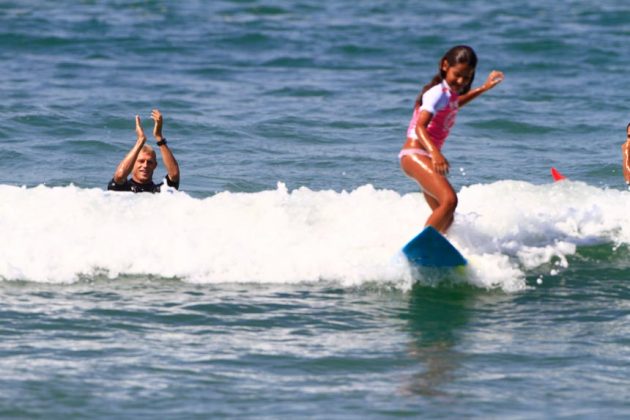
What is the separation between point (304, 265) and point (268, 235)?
545 millimetres

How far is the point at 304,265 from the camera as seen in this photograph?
956cm

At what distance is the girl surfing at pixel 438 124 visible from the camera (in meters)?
8.59

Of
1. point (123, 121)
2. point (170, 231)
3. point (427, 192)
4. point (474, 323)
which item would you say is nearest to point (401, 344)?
point (474, 323)

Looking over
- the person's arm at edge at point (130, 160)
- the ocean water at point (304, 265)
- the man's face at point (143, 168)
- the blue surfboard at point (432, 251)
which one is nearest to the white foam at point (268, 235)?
the ocean water at point (304, 265)

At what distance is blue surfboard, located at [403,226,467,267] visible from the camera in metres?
8.81

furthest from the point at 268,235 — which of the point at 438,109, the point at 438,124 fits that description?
the point at 438,109

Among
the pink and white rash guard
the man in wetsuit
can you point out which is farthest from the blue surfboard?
the man in wetsuit

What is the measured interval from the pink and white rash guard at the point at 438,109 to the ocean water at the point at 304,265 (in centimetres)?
98

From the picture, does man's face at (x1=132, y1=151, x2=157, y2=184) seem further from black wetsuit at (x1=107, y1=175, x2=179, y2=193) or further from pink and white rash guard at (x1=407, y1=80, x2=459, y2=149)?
pink and white rash guard at (x1=407, y1=80, x2=459, y2=149)

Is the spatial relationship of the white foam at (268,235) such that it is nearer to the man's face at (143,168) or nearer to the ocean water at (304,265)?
the ocean water at (304,265)

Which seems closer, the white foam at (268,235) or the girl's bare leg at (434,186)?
the girl's bare leg at (434,186)

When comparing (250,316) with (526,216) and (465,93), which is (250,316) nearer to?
(465,93)

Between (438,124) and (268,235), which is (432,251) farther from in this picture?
(268,235)

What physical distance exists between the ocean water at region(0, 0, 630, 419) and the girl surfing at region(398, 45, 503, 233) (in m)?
0.65
